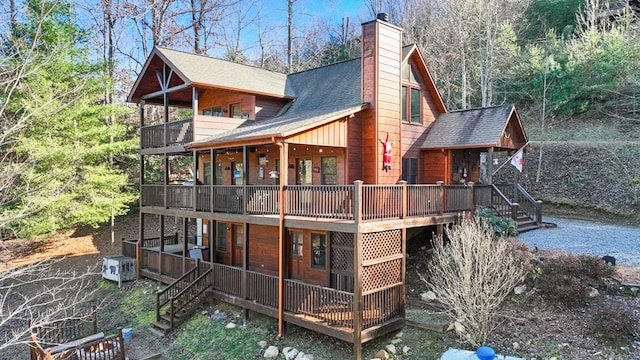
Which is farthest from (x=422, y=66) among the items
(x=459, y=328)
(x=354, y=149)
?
(x=459, y=328)

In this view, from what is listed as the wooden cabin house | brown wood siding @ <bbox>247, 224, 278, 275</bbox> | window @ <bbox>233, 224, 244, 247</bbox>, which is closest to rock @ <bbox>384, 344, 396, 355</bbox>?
the wooden cabin house

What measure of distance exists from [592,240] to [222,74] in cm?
1548

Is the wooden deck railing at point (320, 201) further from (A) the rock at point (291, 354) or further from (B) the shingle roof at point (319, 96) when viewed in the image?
(A) the rock at point (291, 354)

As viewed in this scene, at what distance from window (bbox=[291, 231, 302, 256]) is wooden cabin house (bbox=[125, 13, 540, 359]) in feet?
0.14

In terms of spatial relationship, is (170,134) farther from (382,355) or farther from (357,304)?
(382,355)

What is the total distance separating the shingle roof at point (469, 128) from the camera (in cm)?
1436

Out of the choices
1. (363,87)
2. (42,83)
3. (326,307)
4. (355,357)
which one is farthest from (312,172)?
(42,83)

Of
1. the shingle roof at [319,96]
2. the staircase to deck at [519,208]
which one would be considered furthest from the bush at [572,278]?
the shingle roof at [319,96]

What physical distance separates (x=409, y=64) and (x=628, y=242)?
10.2 m

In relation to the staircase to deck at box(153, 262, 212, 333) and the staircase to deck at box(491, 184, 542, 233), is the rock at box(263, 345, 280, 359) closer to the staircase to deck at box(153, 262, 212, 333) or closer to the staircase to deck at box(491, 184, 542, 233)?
the staircase to deck at box(153, 262, 212, 333)

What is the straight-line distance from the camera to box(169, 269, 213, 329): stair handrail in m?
13.1

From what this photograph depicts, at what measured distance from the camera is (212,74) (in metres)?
15.8

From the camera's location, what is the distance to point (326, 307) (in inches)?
408

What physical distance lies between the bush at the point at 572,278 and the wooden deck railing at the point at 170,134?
12640mm
